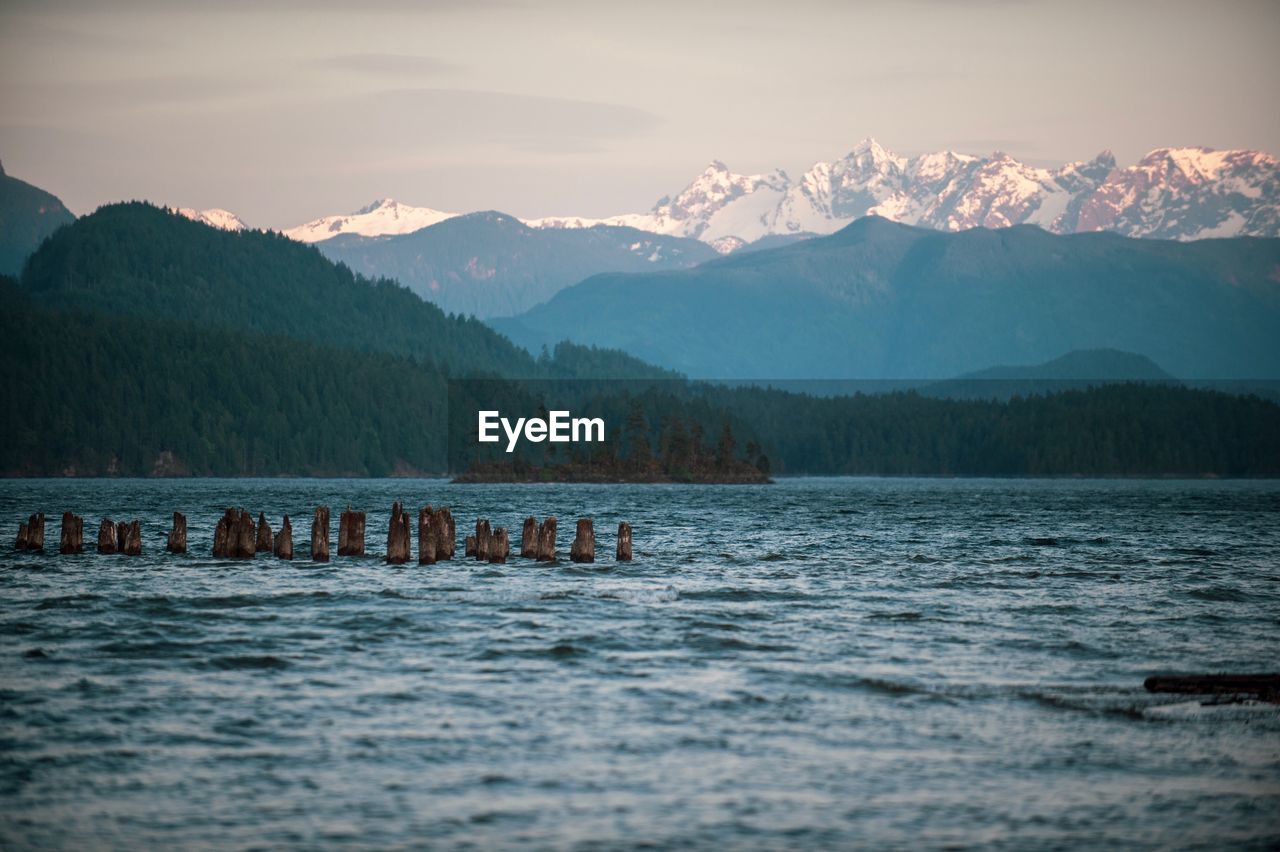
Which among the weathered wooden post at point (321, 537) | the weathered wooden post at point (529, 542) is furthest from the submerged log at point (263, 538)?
the weathered wooden post at point (529, 542)

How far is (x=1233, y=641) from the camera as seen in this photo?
4191 cm

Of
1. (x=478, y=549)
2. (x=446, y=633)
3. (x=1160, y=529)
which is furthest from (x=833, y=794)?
(x=1160, y=529)

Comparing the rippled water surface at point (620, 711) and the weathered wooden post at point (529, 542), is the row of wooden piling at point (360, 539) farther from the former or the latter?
the rippled water surface at point (620, 711)

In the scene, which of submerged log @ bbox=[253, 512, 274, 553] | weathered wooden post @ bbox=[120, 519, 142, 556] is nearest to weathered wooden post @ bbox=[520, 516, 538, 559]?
submerged log @ bbox=[253, 512, 274, 553]

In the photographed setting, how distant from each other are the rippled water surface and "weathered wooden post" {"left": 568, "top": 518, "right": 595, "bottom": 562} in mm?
Result: 3013

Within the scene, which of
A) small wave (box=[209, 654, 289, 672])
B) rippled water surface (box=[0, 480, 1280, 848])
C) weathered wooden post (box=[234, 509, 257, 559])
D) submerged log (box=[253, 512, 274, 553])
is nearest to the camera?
rippled water surface (box=[0, 480, 1280, 848])

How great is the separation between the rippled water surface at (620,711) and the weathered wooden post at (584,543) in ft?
9.89

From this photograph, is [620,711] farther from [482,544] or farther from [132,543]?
[132,543]

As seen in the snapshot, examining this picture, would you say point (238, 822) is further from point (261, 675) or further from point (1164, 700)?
point (1164, 700)

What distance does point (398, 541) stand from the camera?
63125mm

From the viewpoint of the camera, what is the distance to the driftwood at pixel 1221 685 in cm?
3091

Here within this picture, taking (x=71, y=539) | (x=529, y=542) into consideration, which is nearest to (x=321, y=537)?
(x=529, y=542)

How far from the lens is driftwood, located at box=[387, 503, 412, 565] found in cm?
6269

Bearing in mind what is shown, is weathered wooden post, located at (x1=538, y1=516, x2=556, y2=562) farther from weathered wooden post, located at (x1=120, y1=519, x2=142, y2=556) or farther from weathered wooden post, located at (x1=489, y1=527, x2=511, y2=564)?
weathered wooden post, located at (x1=120, y1=519, x2=142, y2=556)
